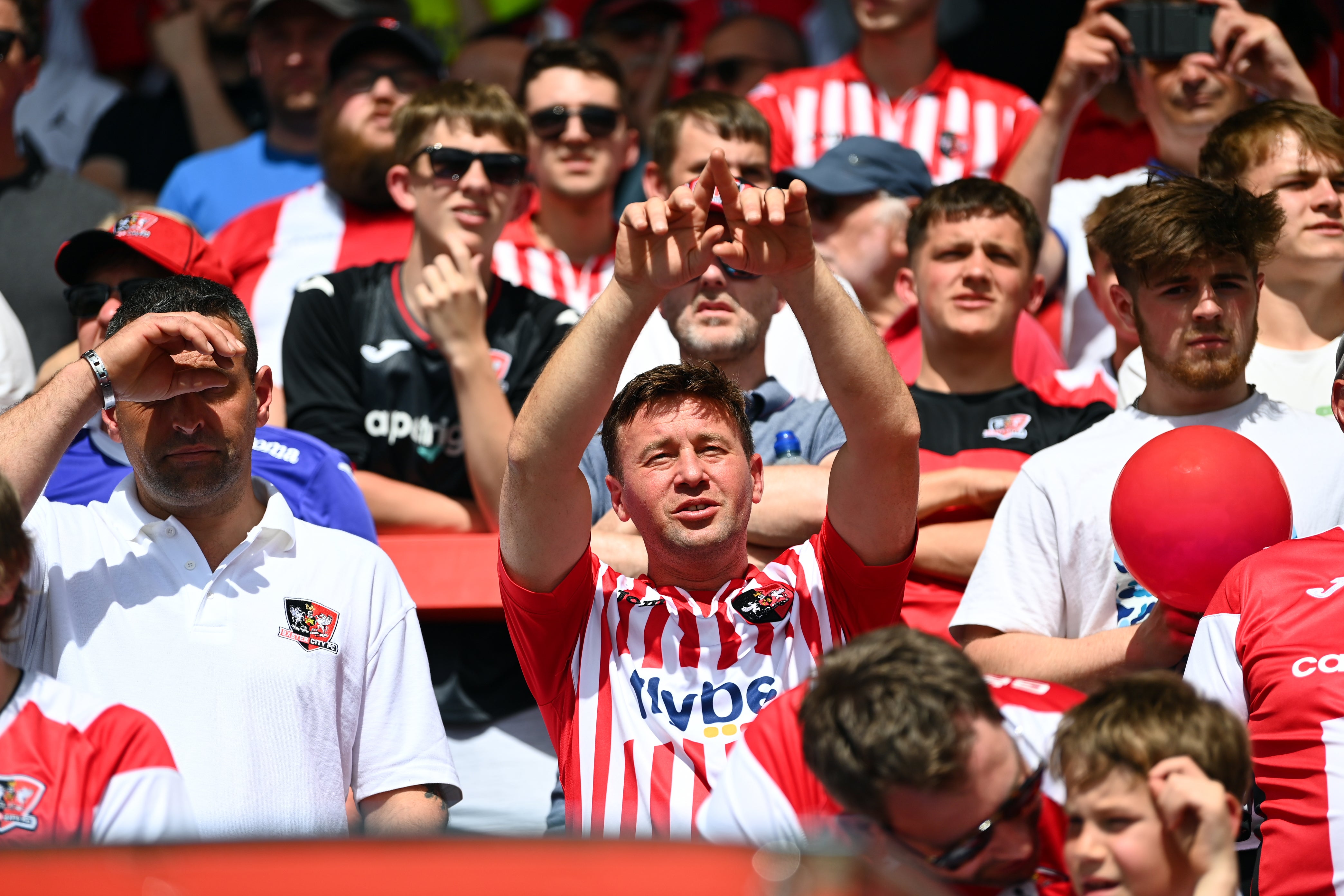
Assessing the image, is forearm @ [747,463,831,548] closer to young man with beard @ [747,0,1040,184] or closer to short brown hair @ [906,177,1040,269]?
short brown hair @ [906,177,1040,269]

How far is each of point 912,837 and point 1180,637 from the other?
3.59 ft

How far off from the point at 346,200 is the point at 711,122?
1.47 meters

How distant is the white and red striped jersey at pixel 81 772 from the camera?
2.52 metres

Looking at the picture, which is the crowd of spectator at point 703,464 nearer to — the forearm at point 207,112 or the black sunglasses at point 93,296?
the black sunglasses at point 93,296

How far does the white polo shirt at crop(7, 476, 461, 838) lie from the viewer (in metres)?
3.03

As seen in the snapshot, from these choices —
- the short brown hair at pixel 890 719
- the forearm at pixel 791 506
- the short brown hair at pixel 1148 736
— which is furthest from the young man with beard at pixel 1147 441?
the short brown hair at pixel 890 719

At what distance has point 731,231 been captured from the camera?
315cm

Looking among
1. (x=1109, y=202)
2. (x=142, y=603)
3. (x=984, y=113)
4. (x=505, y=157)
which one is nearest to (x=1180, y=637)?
(x=1109, y=202)

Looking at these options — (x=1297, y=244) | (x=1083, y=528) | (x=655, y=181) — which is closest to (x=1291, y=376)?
(x=1297, y=244)

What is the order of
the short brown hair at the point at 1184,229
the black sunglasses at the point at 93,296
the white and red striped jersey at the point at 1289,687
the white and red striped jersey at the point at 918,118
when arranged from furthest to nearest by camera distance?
the white and red striped jersey at the point at 918,118, the black sunglasses at the point at 93,296, the short brown hair at the point at 1184,229, the white and red striped jersey at the point at 1289,687

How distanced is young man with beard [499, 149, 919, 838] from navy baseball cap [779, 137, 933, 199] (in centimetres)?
181

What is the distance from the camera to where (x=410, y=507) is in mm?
4488

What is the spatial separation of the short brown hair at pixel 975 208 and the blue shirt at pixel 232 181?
2546 mm

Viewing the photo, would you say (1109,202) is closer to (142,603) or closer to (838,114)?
(838,114)
